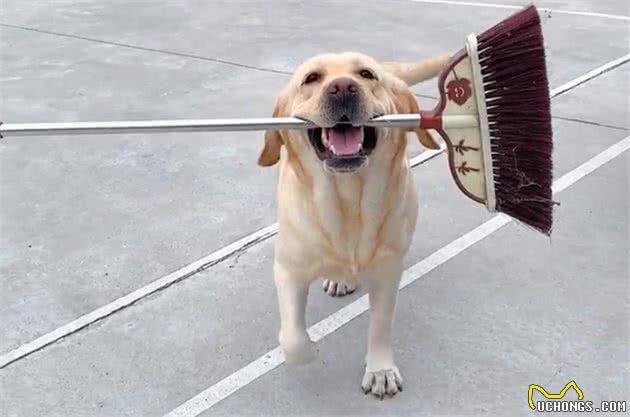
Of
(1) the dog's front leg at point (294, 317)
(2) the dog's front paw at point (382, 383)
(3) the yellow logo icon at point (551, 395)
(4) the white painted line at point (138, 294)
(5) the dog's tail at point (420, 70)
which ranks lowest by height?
(3) the yellow logo icon at point (551, 395)

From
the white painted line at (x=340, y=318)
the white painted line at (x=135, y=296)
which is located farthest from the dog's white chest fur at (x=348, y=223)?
the white painted line at (x=135, y=296)

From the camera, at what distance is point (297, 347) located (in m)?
2.86

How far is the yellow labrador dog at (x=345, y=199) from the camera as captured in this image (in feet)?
8.34

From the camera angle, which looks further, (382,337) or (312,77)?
(382,337)

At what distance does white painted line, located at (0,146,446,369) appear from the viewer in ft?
10.5

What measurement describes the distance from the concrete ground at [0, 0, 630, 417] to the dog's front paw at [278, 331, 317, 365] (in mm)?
123

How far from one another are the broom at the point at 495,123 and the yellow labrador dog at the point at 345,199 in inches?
4.8

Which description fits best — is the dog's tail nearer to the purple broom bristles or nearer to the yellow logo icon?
the purple broom bristles

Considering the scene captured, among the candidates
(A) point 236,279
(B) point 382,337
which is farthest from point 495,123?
(A) point 236,279

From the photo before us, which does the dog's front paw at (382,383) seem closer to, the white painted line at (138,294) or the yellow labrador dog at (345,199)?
the yellow labrador dog at (345,199)

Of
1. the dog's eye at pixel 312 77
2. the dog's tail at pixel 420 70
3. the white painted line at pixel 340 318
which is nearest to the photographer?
the dog's eye at pixel 312 77

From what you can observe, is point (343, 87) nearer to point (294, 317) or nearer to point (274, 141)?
point (274, 141)

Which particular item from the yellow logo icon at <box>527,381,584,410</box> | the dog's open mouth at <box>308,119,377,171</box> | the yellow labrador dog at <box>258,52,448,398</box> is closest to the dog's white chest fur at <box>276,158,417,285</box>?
the yellow labrador dog at <box>258,52,448,398</box>

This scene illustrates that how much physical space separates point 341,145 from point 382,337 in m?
0.77
